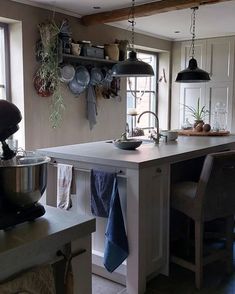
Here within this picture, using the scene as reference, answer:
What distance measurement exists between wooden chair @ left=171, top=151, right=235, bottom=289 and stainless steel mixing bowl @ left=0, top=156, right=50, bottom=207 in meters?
1.51

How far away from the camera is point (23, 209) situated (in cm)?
116

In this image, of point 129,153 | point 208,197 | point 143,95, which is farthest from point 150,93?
point 208,197

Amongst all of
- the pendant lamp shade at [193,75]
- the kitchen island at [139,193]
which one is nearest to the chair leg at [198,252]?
the kitchen island at [139,193]

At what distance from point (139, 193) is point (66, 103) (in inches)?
108

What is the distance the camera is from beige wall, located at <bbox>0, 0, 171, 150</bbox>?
421 centimetres

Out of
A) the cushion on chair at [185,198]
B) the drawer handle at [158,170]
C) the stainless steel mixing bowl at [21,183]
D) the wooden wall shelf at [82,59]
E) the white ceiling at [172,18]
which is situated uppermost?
the white ceiling at [172,18]

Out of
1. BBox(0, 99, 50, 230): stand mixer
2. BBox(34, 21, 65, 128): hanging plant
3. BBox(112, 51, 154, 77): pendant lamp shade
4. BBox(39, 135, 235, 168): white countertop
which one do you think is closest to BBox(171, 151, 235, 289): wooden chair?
BBox(39, 135, 235, 168): white countertop

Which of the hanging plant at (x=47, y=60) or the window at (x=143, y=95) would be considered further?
the window at (x=143, y=95)

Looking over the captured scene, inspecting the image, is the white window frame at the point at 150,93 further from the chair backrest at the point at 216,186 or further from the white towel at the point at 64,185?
the chair backrest at the point at 216,186

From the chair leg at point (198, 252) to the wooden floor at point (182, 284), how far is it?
68mm

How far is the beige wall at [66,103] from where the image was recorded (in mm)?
4207

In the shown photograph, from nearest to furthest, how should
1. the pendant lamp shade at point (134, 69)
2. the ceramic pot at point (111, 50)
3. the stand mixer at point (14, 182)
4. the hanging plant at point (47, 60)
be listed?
the stand mixer at point (14, 182), the pendant lamp shade at point (134, 69), the hanging plant at point (47, 60), the ceramic pot at point (111, 50)

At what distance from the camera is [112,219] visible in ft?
7.71

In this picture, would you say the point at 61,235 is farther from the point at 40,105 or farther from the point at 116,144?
the point at 40,105
